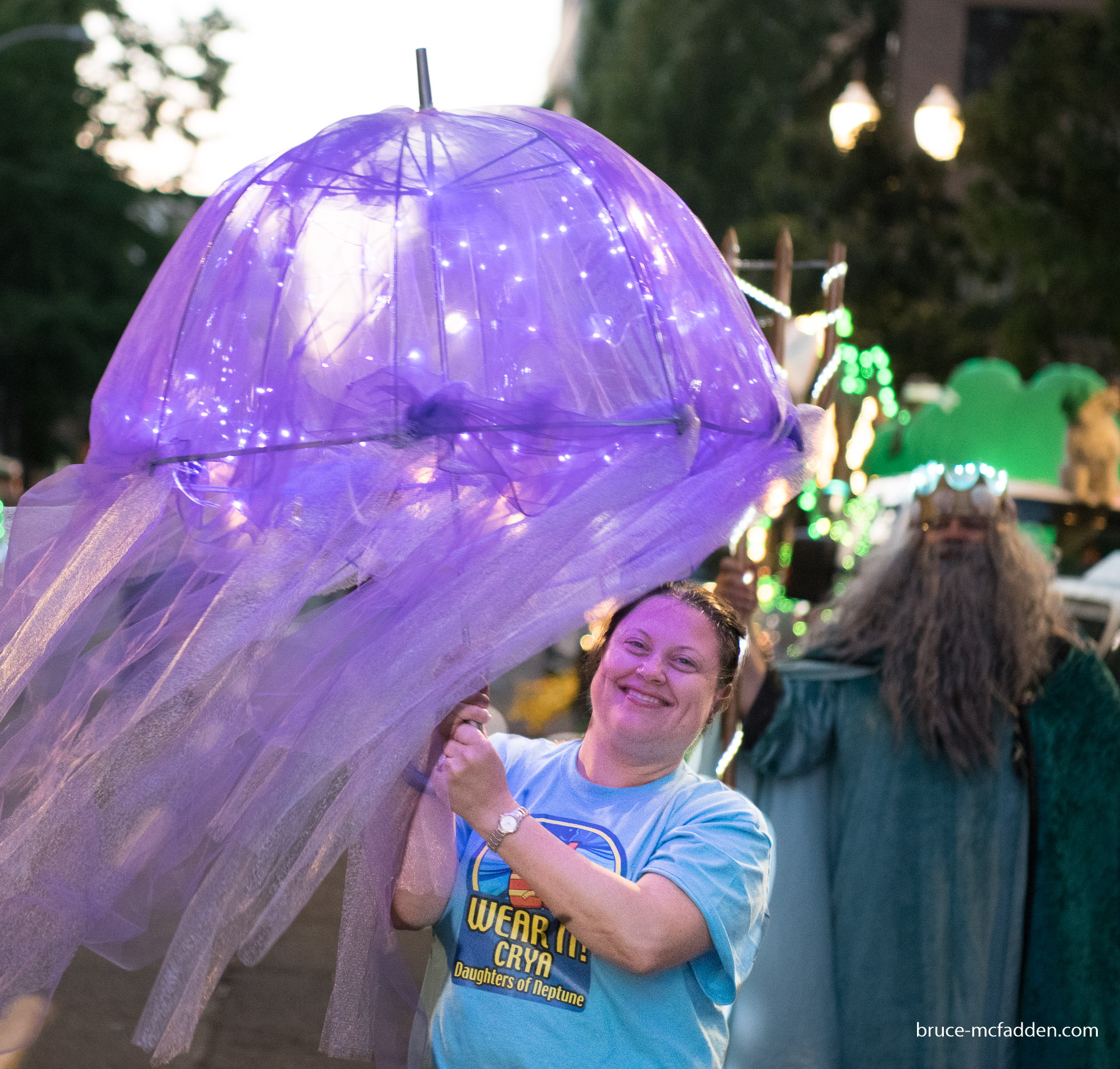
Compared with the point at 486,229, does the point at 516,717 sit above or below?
below

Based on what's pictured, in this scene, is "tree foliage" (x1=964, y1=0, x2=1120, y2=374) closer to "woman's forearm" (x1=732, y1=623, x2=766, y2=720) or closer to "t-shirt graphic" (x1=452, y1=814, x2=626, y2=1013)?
"woman's forearm" (x1=732, y1=623, x2=766, y2=720)

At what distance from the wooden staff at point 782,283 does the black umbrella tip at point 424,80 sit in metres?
1.49

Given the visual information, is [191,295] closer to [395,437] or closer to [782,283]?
[395,437]

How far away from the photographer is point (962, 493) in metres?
3.72

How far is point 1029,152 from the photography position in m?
12.7

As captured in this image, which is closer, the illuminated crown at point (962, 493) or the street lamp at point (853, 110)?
the illuminated crown at point (962, 493)

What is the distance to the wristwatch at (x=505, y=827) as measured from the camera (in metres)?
1.90

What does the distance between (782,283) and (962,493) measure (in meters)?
0.75

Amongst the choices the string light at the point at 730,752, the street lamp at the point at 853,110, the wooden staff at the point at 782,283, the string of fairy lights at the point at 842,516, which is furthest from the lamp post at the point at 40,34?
the string light at the point at 730,752

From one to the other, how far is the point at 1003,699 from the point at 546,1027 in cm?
192

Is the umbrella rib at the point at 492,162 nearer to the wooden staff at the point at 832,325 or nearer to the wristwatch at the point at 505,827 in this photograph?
the wristwatch at the point at 505,827

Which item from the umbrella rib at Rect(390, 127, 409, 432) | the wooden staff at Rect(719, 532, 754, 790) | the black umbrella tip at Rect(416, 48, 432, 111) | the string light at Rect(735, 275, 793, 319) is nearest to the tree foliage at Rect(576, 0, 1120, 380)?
the string light at Rect(735, 275, 793, 319)

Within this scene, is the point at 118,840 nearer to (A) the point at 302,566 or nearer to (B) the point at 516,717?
(A) the point at 302,566

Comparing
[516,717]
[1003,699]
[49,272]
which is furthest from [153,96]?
[1003,699]
